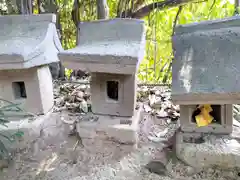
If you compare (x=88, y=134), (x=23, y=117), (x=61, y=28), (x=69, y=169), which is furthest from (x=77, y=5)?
(x=69, y=169)

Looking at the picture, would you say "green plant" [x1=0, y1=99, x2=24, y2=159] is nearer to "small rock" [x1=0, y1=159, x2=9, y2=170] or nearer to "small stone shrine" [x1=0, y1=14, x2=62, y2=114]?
"small rock" [x1=0, y1=159, x2=9, y2=170]

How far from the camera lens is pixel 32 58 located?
4.75 feet

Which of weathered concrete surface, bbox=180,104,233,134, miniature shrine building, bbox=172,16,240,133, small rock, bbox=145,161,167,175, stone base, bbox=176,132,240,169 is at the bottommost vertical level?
small rock, bbox=145,161,167,175

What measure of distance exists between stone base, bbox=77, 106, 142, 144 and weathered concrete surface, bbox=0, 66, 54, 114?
1.19ft

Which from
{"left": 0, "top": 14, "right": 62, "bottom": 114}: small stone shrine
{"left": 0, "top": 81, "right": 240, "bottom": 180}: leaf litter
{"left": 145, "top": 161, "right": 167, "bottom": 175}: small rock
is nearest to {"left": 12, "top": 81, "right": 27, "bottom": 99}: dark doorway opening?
{"left": 0, "top": 14, "right": 62, "bottom": 114}: small stone shrine

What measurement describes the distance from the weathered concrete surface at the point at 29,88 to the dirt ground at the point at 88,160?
14 centimetres

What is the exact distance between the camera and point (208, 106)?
1.35 meters

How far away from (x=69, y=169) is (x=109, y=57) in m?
0.72

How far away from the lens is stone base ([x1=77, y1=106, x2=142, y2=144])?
1.46 m

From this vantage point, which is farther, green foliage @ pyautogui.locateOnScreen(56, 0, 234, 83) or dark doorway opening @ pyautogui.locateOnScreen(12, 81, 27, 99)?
green foliage @ pyautogui.locateOnScreen(56, 0, 234, 83)

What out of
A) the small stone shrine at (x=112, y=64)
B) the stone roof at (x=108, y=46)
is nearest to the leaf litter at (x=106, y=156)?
the small stone shrine at (x=112, y=64)

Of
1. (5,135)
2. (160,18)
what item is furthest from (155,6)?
(5,135)

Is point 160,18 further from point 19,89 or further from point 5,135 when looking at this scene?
point 5,135

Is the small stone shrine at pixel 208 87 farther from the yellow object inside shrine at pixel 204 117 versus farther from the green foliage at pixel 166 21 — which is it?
the green foliage at pixel 166 21
